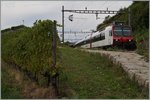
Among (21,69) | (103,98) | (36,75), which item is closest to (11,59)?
(21,69)

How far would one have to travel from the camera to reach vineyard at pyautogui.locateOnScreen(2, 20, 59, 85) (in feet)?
36.3

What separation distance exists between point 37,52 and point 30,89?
1.05 m

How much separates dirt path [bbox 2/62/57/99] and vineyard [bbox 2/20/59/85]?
0.22m

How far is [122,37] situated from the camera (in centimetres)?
3481

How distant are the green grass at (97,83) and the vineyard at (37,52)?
0.76 metres

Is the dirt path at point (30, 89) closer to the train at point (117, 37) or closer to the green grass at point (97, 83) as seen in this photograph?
the green grass at point (97, 83)

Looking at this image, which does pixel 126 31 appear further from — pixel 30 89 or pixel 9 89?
pixel 9 89

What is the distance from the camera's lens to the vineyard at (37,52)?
36.3ft

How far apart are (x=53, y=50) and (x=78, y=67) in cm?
589

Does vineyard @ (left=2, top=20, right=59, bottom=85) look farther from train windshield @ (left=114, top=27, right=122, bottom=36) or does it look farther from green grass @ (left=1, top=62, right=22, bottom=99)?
train windshield @ (left=114, top=27, right=122, bottom=36)

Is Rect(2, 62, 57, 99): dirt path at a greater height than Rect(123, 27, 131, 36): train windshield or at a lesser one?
lesser

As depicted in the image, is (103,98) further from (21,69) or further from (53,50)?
(21,69)

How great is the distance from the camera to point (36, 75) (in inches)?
467

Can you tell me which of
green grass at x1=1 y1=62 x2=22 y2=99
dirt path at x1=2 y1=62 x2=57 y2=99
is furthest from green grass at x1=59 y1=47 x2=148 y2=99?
green grass at x1=1 y1=62 x2=22 y2=99
